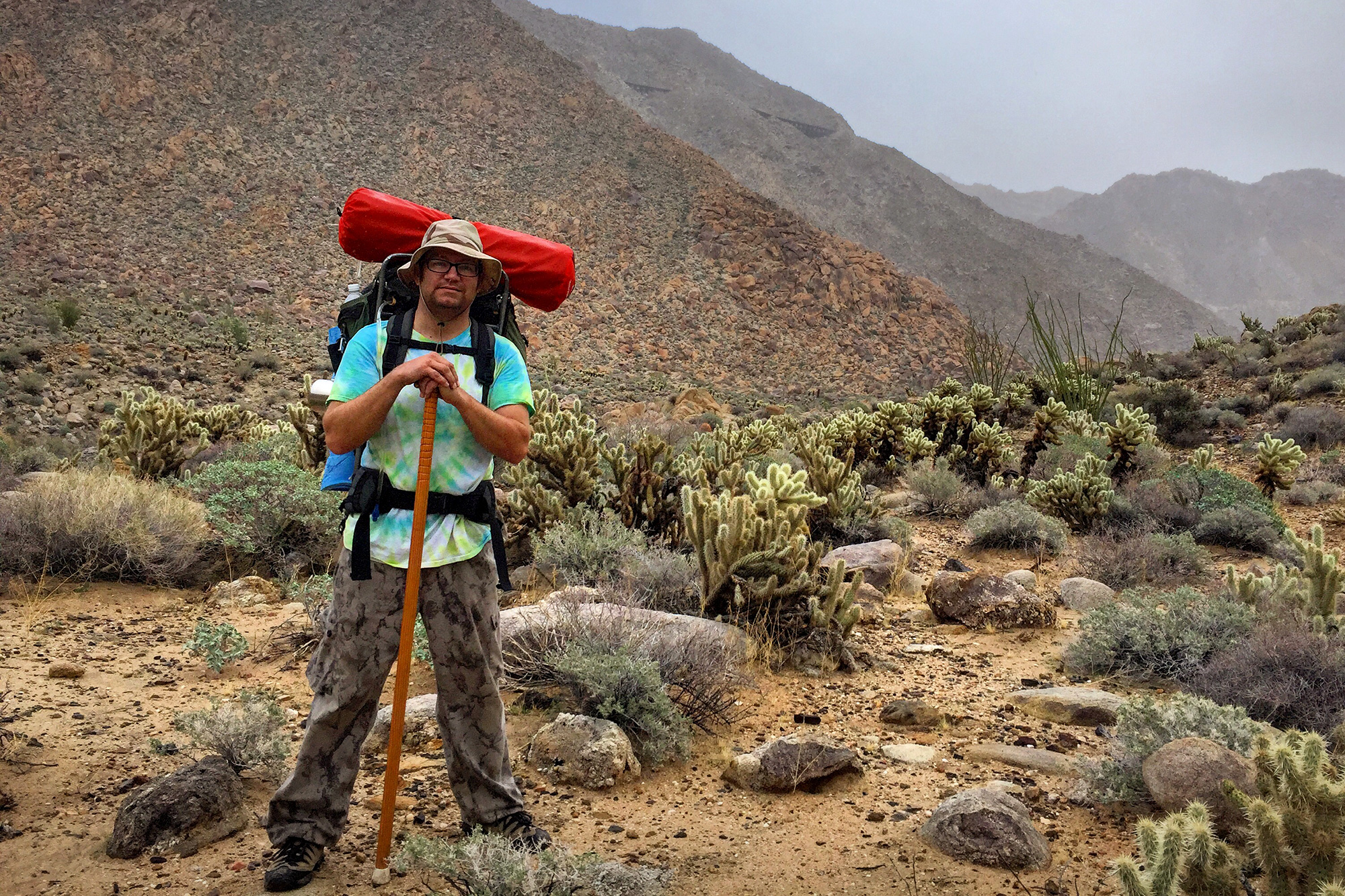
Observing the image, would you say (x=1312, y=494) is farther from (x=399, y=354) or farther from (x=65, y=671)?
(x=65, y=671)

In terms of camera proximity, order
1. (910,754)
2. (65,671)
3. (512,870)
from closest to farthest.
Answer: (512,870) → (910,754) → (65,671)

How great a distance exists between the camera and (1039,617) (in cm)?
565

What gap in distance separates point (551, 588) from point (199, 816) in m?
3.09

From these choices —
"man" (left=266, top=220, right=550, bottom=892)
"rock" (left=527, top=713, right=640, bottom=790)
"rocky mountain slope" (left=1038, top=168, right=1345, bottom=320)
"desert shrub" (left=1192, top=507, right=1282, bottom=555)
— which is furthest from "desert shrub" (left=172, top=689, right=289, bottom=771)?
"rocky mountain slope" (left=1038, top=168, right=1345, bottom=320)

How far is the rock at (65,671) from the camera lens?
441cm

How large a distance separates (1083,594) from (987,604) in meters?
1.02

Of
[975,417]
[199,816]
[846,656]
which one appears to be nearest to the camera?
[199,816]

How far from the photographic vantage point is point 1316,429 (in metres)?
11.8

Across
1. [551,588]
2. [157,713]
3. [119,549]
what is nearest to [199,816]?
[157,713]

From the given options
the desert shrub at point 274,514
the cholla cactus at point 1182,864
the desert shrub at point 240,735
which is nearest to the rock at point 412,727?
the desert shrub at point 240,735

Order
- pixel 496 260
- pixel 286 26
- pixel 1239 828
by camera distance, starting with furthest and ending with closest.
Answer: pixel 286 26 < pixel 496 260 < pixel 1239 828

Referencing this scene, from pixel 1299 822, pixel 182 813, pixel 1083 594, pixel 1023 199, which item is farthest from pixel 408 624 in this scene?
pixel 1023 199

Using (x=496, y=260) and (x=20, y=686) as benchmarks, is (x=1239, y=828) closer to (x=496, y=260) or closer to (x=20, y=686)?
(x=496, y=260)

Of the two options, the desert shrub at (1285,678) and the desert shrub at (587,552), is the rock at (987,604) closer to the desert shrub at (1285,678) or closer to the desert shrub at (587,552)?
the desert shrub at (1285,678)
